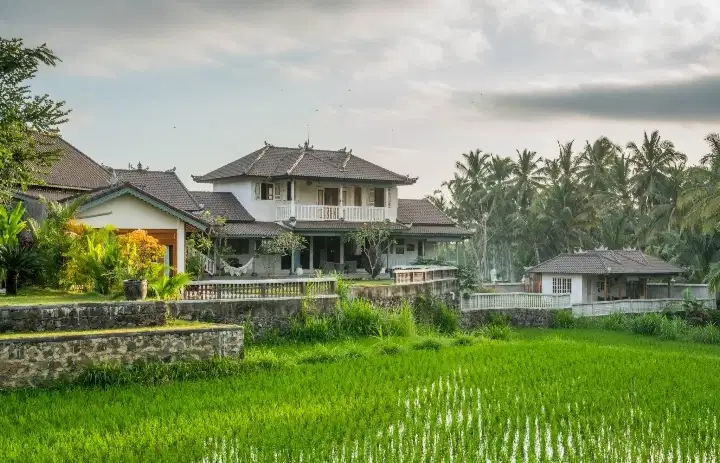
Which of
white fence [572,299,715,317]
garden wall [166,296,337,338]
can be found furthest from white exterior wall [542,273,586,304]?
garden wall [166,296,337,338]

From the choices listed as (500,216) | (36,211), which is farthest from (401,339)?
→ (500,216)

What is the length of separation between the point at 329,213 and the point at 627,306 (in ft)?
39.8

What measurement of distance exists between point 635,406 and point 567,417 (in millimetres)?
1464

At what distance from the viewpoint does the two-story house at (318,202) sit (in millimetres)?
33281

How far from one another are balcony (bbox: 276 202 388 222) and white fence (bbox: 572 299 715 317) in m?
8.70

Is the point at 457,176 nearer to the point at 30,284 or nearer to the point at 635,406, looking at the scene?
the point at 30,284

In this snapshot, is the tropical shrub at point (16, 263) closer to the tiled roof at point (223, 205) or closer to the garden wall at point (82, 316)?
the garden wall at point (82, 316)

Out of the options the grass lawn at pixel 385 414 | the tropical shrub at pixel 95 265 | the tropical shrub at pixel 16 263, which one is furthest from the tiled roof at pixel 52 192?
the grass lawn at pixel 385 414

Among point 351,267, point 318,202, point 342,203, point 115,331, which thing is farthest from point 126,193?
point 342,203

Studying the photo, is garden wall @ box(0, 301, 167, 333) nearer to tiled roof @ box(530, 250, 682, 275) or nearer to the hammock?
the hammock

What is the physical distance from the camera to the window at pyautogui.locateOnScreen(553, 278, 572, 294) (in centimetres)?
3581

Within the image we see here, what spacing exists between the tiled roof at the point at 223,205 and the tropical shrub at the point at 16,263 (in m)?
14.3

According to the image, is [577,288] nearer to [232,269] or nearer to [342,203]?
[342,203]

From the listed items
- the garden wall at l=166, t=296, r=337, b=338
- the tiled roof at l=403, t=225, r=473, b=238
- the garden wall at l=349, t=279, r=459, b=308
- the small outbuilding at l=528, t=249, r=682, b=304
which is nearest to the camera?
the garden wall at l=166, t=296, r=337, b=338
